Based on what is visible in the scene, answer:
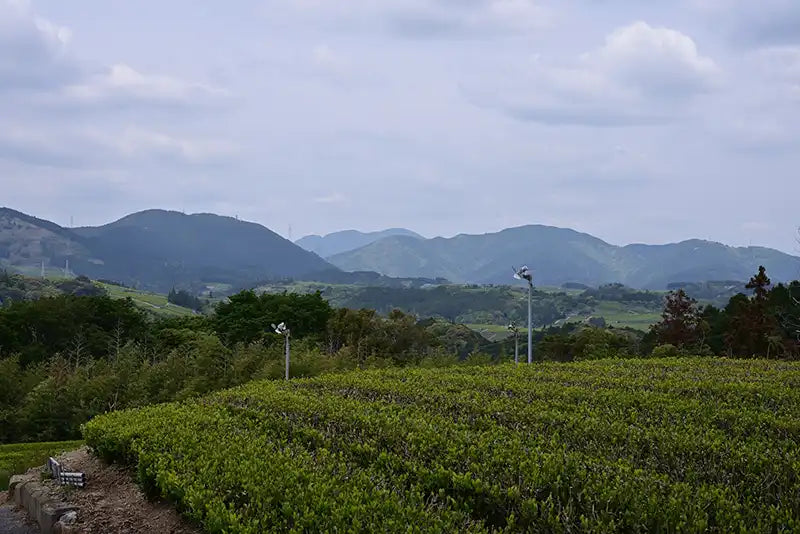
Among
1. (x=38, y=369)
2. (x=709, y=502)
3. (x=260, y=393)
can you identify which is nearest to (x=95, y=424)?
(x=260, y=393)

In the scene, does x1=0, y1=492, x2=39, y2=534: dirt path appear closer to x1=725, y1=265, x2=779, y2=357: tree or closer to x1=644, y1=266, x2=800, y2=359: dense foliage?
x1=644, y1=266, x2=800, y2=359: dense foliage

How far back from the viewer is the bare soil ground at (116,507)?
6.38 metres

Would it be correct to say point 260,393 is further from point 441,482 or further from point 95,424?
point 441,482

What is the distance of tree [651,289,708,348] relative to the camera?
976 inches

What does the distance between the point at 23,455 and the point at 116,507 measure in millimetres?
8133

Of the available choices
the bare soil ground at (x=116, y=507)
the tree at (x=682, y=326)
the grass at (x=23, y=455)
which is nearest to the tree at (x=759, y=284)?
the tree at (x=682, y=326)

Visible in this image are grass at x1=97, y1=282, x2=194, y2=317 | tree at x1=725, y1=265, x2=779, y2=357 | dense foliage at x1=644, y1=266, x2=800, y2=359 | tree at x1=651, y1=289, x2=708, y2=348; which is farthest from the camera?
grass at x1=97, y1=282, x2=194, y2=317

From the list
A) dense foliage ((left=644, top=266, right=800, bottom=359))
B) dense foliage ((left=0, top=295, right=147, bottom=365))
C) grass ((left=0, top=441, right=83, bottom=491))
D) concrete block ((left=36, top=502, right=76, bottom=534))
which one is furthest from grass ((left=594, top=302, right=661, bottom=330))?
concrete block ((left=36, top=502, right=76, bottom=534))

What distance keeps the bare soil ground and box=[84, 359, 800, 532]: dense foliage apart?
8.1 inches

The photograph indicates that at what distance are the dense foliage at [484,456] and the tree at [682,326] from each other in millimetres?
14199

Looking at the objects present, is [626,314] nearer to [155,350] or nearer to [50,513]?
[155,350]

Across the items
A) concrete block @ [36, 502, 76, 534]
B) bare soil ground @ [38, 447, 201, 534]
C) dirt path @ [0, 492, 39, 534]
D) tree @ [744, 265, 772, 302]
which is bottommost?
dirt path @ [0, 492, 39, 534]

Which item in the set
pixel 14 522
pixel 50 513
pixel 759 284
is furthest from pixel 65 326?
pixel 50 513

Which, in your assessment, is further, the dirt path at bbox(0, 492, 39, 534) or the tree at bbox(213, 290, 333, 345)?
the tree at bbox(213, 290, 333, 345)
